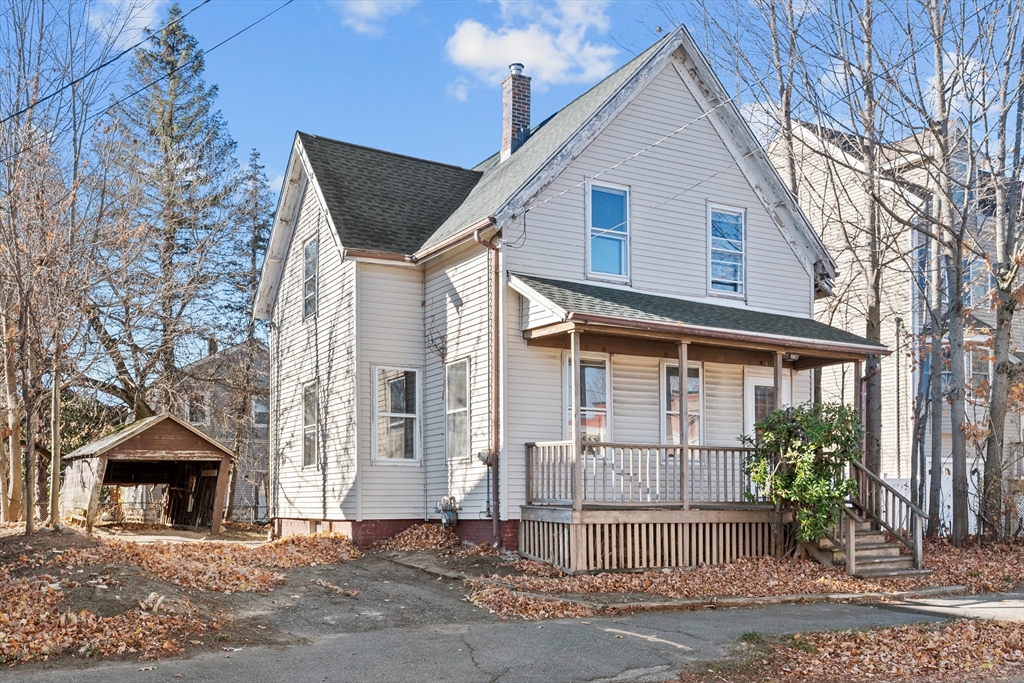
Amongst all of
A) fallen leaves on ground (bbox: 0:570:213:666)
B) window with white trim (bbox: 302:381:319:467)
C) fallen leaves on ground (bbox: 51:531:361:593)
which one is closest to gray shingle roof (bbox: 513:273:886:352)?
fallen leaves on ground (bbox: 51:531:361:593)

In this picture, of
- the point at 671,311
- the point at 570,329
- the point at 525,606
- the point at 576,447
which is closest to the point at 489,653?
the point at 525,606

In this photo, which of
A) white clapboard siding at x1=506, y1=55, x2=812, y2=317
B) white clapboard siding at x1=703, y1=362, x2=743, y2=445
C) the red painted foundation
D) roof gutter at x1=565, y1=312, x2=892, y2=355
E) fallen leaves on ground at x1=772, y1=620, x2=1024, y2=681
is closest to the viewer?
fallen leaves on ground at x1=772, y1=620, x2=1024, y2=681

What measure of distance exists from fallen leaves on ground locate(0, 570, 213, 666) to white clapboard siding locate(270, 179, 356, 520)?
728 cm

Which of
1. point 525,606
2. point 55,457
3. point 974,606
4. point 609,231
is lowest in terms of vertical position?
point 974,606

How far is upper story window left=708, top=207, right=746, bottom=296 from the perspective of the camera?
18.5 m

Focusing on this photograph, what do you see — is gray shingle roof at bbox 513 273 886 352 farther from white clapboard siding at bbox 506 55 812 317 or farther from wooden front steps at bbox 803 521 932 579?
wooden front steps at bbox 803 521 932 579

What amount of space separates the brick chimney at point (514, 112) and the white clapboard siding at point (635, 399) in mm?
5908

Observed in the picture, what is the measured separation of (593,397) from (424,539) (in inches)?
150

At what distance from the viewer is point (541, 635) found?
10.2 m

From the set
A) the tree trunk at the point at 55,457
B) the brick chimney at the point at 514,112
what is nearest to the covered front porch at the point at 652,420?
the brick chimney at the point at 514,112

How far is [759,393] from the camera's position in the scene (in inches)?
731

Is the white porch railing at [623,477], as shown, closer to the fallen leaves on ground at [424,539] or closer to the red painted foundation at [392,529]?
the red painted foundation at [392,529]

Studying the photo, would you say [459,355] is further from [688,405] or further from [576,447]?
[688,405]

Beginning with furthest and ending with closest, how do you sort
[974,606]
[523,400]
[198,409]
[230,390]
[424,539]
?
[230,390] < [198,409] < [424,539] < [523,400] < [974,606]
